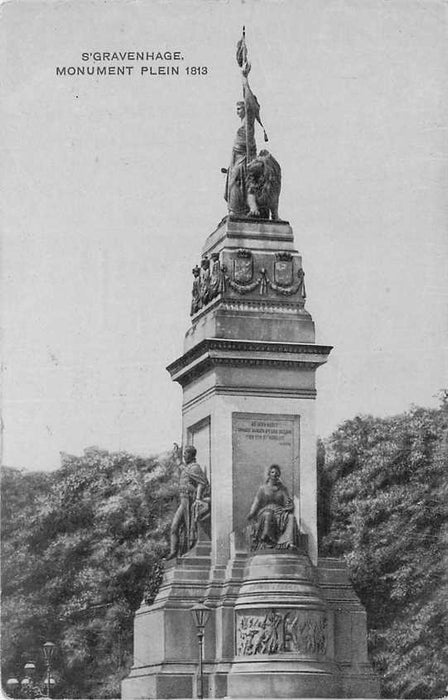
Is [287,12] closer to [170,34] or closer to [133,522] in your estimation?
[170,34]

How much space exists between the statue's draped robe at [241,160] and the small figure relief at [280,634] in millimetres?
8448

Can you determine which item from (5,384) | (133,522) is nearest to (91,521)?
(133,522)

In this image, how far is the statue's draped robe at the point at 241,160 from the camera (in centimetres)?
4088

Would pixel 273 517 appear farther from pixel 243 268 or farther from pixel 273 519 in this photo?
pixel 243 268

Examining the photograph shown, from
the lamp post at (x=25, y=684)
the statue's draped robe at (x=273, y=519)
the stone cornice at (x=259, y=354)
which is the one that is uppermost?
the stone cornice at (x=259, y=354)

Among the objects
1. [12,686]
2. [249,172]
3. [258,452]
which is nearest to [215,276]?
[249,172]

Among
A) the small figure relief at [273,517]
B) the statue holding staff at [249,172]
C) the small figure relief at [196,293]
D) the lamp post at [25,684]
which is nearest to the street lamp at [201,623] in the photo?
the small figure relief at [273,517]

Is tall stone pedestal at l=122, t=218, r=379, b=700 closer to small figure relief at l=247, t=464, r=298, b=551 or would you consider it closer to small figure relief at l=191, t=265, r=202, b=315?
small figure relief at l=191, t=265, r=202, b=315

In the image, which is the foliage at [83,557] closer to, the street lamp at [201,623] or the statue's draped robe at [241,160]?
the street lamp at [201,623]

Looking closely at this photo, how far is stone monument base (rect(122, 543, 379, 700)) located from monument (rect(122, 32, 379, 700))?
26mm

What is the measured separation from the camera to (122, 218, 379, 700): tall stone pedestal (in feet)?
121

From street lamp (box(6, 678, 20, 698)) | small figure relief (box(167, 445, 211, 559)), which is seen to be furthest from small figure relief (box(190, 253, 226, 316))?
street lamp (box(6, 678, 20, 698))

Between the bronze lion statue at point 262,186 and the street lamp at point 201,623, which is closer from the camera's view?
the street lamp at point 201,623

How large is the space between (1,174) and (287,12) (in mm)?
6201
